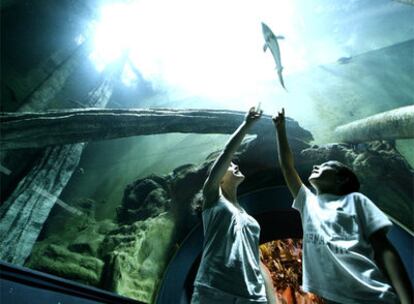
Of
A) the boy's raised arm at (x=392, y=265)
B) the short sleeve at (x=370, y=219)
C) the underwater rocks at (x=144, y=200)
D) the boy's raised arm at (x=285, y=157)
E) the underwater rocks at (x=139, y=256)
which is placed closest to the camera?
the boy's raised arm at (x=392, y=265)

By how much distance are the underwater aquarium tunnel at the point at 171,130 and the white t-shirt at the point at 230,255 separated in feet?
1.36

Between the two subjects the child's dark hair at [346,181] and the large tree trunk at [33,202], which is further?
the large tree trunk at [33,202]

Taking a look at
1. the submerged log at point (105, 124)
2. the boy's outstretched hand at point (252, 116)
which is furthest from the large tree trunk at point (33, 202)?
the boy's outstretched hand at point (252, 116)

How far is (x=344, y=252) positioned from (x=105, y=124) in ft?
17.4

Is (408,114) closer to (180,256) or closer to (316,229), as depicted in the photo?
(316,229)

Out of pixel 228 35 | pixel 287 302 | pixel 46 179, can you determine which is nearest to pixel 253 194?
pixel 46 179

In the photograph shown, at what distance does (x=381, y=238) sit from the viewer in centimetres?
202

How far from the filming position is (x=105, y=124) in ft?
20.0

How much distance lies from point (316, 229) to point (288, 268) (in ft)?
30.6

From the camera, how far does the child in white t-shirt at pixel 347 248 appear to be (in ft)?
5.97

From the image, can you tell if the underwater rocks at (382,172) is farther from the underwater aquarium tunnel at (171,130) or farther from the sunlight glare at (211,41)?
the sunlight glare at (211,41)

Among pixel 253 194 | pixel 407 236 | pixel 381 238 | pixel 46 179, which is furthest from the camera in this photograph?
pixel 46 179

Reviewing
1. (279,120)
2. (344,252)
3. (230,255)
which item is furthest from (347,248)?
(279,120)

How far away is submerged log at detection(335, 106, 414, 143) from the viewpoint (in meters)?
4.47
